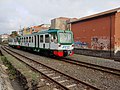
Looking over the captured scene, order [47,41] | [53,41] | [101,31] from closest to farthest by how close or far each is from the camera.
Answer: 1. [53,41]
2. [47,41]
3. [101,31]

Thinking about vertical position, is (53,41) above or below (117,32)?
below

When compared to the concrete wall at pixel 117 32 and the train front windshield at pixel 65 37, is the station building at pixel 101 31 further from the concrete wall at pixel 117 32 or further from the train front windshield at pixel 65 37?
the train front windshield at pixel 65 37

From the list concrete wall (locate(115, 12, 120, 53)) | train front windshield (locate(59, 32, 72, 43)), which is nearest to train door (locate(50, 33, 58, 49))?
train front windshield (locate(59, 32, 72, 43))

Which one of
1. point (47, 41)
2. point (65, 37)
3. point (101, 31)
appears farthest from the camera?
point (101, 31)

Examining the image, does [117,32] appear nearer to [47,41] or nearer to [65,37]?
[65,37]

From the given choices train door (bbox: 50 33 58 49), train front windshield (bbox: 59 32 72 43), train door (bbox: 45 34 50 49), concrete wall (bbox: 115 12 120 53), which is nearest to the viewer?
train door (bbox: 50 33 58 49)

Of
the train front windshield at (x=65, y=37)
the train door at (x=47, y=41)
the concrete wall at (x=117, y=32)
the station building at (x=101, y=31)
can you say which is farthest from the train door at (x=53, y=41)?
the concrete wall at (x=117, y=32)

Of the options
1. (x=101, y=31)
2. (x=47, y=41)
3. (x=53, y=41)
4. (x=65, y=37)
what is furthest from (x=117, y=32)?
(x=47, y=41)

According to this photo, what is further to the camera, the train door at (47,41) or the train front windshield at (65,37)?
the train door at (47,41)

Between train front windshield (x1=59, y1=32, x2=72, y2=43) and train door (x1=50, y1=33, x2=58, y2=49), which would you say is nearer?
train door (x1=50, y1=33, x2=58, y2=49)

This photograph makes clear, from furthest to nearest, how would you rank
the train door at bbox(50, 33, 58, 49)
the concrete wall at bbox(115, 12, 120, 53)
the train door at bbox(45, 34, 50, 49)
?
1. the concrete wall at bbox(115, 12, 120, 53)
2. the train door at bbox(45, 34, 50, 49)
3. the train door at bbox(50, 33, 58, 49)

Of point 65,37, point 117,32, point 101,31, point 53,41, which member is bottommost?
point 53,41

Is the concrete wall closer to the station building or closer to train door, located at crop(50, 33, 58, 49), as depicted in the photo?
the station building

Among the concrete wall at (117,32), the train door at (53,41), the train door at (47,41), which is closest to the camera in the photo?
the train door at (53,41)
